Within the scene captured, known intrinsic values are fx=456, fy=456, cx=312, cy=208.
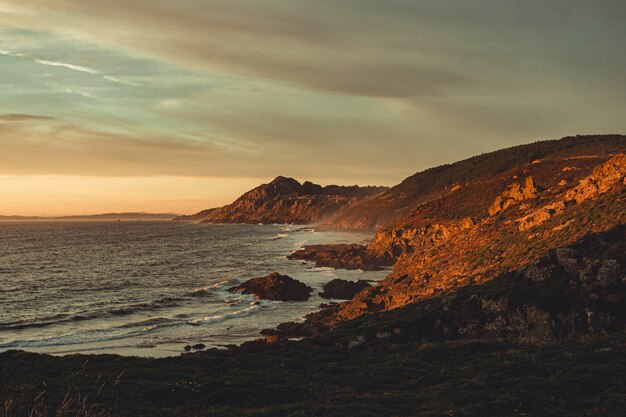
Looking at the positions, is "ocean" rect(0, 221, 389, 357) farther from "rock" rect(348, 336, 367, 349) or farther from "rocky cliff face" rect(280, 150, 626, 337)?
"rock" rect(348, 336, 367, 349)

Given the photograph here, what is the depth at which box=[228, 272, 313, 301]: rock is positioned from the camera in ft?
255

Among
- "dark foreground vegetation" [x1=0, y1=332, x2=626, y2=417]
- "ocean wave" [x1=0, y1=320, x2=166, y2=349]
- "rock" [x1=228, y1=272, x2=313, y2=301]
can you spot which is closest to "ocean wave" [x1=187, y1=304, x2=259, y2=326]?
"ocean wave" [x1=0, y1=320, x2=166, y2=349]

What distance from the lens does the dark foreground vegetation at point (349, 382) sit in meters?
20.0

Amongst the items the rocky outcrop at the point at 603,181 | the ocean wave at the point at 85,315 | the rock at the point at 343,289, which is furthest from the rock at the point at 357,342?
the ocean wave at the point at 85,315

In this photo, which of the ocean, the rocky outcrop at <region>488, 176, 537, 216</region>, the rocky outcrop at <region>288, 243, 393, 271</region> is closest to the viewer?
the ocean

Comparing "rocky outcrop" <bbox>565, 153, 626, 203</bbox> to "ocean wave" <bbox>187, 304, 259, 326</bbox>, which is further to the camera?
"ocean wave" <bbox>187, 304, 259, 326</bbox>

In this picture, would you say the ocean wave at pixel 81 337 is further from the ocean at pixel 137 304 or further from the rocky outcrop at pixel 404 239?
the rocky outcrop at pixel 404 239

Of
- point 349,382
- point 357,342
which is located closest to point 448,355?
point 349,382

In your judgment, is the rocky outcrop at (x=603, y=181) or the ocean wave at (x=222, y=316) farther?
the ocean wave at (x=222, y=316)

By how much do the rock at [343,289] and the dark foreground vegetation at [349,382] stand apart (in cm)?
4170

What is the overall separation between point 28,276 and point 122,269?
20.5 metres

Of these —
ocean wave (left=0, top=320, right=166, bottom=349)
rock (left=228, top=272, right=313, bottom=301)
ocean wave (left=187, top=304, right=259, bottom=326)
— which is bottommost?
ocean wave (left=187, top=304, right=259, bottom=326)

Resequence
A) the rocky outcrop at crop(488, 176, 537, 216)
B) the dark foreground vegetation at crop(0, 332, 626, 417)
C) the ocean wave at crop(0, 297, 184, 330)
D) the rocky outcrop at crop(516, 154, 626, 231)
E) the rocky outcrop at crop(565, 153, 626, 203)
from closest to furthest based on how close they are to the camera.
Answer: the dark foreground vegetation at crop(0, 332, 626, 417)
the rocky outcrop at crop(565, 153, 626, 203)
the rocky outcrop at crop(516, 154, 626, 231)
the ocean wave at crop(0, 297, 184, 330)
the rocky outcrop at crop(488, 176, 537, 216)

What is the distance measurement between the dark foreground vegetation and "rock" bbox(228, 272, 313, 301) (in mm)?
41455
